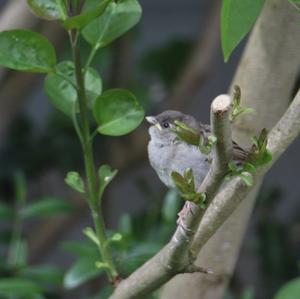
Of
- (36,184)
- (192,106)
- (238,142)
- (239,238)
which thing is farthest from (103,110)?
(192,106)

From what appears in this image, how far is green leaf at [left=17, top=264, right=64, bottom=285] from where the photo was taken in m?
2.14

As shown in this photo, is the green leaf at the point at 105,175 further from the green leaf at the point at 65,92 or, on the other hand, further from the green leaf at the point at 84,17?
the green leaf at the point at 84,17

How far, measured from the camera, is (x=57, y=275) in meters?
2.15

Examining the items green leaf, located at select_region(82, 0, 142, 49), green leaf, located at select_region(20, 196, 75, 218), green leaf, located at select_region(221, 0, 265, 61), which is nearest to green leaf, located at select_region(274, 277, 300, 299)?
green leaf, located at select_region(82, 0, 142, 49)

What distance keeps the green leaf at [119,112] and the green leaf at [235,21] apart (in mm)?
319

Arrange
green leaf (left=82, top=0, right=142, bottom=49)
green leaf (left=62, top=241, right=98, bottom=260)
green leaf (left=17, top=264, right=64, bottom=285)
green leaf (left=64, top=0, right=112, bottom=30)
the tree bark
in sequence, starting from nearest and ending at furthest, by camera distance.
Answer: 1. green leaf (left=64, top=0, right=112, bottom=30)
2. green leaf (left=82, top=0, right=142, bottom=49)
3. the tree bark
4. green leaf (left=62, top=241, right=98, bottom=260)
5. green leaf (left=17, top=264, right=64, bottom=285)

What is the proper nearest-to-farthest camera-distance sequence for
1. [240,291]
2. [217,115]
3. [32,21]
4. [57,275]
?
[217,115], [57,275], [32,21], [240,291]

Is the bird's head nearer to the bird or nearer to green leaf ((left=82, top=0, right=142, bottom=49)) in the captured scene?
the bird

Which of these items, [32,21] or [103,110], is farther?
[32,21]

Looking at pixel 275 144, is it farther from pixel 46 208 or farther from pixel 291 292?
pixel 46 208

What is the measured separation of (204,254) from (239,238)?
0.09 meters

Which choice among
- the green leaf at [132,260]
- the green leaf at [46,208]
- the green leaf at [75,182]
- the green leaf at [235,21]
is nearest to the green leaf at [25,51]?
the green leaf at [75,182]

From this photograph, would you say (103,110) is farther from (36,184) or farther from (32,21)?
(36,184)

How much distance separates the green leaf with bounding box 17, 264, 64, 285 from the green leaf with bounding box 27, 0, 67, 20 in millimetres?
945
